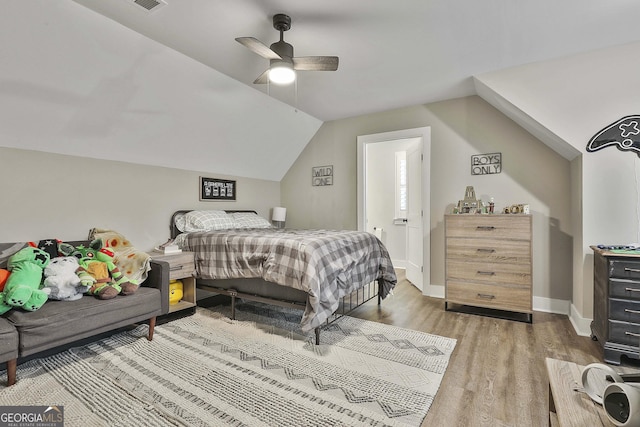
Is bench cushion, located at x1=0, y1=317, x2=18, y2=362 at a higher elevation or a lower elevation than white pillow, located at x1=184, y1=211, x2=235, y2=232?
lower

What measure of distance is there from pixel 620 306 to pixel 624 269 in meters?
0.28

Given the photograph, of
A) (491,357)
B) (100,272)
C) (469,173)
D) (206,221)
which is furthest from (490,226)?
(100,272)

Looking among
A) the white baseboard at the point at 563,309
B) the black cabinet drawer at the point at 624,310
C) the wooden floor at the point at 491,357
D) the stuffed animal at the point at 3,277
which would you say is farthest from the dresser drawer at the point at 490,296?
the stuffed animal at the point at 3,277

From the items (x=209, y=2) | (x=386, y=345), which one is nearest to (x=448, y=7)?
(x=209, y=2)

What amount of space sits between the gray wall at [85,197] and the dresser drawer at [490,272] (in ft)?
10.9

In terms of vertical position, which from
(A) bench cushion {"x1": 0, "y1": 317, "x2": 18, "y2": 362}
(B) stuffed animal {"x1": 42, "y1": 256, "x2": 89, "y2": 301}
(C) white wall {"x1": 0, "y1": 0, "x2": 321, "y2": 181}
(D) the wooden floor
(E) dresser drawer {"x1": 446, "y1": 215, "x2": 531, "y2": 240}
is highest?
(C) white wall {"x1": 0, "y1": 0, "x2": 321, "y2": 181}

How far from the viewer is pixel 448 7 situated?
83.5 inches

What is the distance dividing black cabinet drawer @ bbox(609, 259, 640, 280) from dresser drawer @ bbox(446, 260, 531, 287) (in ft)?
2.56

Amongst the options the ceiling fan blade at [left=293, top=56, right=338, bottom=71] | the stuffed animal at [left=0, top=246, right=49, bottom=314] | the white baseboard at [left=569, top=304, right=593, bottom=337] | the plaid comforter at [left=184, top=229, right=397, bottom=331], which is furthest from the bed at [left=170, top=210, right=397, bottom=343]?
the white baseboard at [left=569, top=304, right=593, bottom=337]

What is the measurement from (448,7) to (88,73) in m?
2.86

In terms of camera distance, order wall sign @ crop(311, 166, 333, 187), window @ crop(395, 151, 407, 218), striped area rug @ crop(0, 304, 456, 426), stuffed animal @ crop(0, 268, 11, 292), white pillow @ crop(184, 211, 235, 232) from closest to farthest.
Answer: striped area rug @ crop(0, 304, 456, 426), stuffed animal @ crop(0, 268, 11, 292), white pillow @ crop(184, 211, 235, 232), wall sign @ crop(311, 166, 333, 187), window @ crop(395, 151, 407, 218)

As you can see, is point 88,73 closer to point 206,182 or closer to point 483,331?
point 206,182

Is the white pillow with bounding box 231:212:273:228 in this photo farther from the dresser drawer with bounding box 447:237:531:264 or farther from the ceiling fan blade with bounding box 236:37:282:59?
the dresser drawer with bounding box 447:237:531:264

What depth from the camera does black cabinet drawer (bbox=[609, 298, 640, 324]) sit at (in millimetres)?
2207
